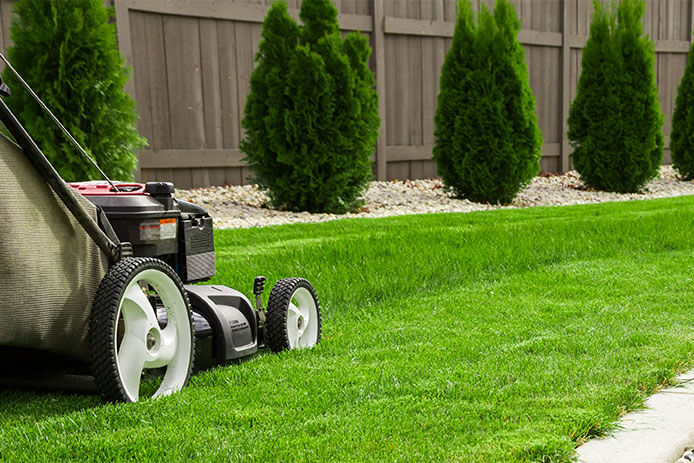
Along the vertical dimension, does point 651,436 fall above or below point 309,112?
below

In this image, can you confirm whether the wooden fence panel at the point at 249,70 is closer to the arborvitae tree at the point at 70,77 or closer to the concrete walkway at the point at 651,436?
the arborvitae tree at the point at 70,77

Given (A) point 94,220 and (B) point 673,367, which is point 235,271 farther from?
(B) point 673,367

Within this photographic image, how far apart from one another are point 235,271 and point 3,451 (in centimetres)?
293

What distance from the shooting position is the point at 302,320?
3742 mm

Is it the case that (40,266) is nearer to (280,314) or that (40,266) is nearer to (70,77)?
(280,314)

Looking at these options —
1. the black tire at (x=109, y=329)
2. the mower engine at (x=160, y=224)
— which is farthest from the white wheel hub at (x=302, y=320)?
the black tire at (x=109, y=329)

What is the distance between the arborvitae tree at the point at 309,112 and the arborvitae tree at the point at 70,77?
2033 millimetres

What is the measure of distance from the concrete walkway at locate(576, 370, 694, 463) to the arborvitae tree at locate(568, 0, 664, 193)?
33.5ft

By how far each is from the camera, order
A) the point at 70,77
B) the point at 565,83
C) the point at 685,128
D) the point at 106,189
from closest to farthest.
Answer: the point at 106,189 < the point at 70,77 < the point at 565,83 < the point at 685,128

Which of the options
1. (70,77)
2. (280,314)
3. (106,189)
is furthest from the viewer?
(70,77)

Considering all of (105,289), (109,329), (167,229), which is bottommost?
(109,329)

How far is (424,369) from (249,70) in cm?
788

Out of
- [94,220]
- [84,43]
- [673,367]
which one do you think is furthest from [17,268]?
[84,43]

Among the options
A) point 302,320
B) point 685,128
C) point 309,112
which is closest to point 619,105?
point 685,128
